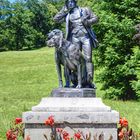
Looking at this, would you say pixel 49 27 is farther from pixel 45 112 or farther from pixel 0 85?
pixel 45 112

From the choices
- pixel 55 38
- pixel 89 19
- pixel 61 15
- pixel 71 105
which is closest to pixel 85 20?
pixel 89 19

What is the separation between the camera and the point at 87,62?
9.04 m

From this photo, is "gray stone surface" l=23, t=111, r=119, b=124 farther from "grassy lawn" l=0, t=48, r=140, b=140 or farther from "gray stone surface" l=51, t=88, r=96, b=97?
"grassy lawn" l=0, t=48, r=140, b=140

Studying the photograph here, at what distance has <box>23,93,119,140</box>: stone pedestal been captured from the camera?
7.67 metres

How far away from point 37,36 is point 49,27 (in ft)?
17.7

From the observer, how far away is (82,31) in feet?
29.6

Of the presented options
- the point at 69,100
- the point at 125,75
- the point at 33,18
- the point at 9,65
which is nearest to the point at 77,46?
the point at 69,100

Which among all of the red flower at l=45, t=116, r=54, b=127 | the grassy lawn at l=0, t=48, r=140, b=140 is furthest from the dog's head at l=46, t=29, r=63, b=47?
the grassy lawn at l=0, t=48, r=140, b=140

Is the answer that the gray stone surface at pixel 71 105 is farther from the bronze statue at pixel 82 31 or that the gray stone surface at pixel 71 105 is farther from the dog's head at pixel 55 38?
the dog's head at pixel 55 38

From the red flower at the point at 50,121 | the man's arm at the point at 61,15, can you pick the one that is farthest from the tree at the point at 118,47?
the red flower at the point at 50,121

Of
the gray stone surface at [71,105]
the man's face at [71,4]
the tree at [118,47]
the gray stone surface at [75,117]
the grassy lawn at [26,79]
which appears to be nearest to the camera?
the gray stone surface at [75,117]

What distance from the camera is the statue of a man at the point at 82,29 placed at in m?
9.01

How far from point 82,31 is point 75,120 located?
2.03 m

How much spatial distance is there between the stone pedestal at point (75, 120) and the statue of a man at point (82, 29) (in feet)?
4.47
